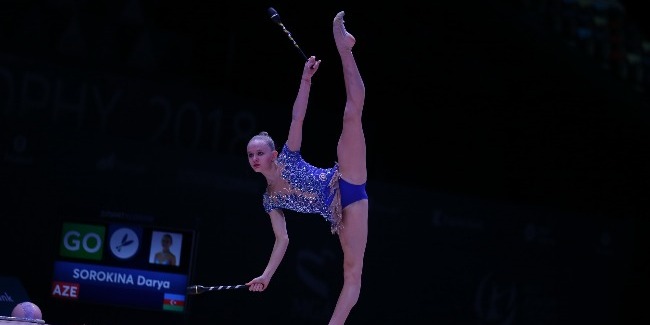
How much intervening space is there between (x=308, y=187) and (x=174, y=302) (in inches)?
84.6

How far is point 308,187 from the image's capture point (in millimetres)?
4875

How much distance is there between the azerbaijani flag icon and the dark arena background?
33mm

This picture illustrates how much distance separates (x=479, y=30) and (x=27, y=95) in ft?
12.8

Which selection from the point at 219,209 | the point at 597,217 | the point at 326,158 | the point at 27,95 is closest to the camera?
the point at 27,95

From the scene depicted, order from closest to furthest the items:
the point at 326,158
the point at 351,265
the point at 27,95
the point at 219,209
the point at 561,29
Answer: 1. the point at 351,265
2. the point at 27,95
3. the point at 219,209
4. the point at 326,158
5. the point at 561,29

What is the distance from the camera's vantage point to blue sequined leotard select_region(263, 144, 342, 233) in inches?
191

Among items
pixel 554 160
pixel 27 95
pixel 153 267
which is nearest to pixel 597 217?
pixel 554 160

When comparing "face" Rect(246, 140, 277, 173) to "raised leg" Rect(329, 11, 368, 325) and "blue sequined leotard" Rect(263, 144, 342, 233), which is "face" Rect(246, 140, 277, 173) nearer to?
"blue sequined leotard" Rect(263, 144, 342, 233)

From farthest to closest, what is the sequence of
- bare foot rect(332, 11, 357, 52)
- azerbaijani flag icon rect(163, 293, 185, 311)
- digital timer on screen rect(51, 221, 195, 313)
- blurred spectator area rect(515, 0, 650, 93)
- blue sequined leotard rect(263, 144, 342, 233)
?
blurred spectator area rect(515, 0, 650, 93), azerbaijani flag icon rect(163, 293, 185, 311), digital timer on screen rect(51, 221, 195, 313), blue sequined leotard rect(263, 144, 342, 233), bare foot rect(332, 11, 357, 52)

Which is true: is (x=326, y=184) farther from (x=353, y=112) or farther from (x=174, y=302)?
(x=174, y=302)

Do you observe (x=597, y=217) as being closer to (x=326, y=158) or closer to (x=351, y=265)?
(x=326, y=158)

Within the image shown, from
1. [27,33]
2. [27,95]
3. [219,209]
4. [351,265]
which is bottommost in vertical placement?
[351,265]

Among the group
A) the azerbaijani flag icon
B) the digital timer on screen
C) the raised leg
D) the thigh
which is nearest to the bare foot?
the raised leg

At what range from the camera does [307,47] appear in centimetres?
771
